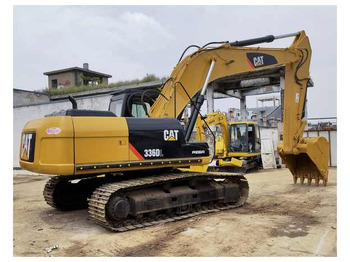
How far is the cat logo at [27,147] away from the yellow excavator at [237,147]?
9.34 meters

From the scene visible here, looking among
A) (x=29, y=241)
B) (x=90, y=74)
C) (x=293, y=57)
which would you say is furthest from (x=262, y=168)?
(x=90, y=74)

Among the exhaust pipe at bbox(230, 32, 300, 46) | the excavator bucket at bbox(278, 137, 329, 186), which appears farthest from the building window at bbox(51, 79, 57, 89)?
the exhaust pipe at bbox(230, 32, 300, 46)

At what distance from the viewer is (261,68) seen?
28.5 ft

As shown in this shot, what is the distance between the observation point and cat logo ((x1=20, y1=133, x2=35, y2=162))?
19.4 ft

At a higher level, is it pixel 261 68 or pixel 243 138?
pixel 261 68

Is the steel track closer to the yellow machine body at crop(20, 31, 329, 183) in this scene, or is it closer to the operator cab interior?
the yellow machine body at crop(20, 31, 329, 183)

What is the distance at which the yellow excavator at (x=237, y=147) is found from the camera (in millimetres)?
14672

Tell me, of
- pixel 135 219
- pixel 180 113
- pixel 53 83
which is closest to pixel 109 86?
pixel 53 83

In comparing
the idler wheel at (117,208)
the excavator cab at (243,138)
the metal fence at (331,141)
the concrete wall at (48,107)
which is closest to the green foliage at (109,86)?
the concrete wall at (48,107)

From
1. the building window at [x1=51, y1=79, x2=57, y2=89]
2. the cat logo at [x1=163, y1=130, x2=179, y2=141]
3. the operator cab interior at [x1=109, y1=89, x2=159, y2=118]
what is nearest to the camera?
the cat logo at [x1=163, y1=130, x2=179, y2=141]

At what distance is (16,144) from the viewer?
2006cm

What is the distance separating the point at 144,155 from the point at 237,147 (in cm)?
1016

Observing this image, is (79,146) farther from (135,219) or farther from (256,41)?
(256,41)

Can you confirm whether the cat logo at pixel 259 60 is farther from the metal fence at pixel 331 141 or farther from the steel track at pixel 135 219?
the metal fence at pixel 331 141
